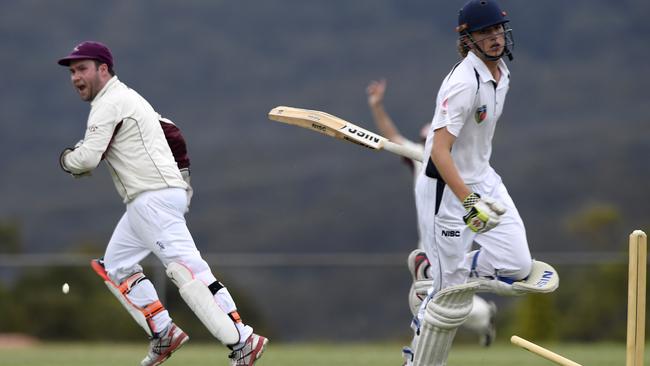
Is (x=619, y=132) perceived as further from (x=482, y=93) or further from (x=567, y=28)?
(x=482, y=93)

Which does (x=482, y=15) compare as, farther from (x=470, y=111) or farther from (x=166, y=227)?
(x=166, y=227)

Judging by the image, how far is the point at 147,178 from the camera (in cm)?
682

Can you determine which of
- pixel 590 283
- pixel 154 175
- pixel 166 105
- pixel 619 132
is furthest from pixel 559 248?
pixel 154 175

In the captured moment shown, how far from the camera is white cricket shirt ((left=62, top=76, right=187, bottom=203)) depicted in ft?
22.1

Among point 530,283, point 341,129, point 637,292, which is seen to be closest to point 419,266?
point 341,129

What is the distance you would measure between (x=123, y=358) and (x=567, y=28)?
39605 mm

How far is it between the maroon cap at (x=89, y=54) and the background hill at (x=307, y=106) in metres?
28.5

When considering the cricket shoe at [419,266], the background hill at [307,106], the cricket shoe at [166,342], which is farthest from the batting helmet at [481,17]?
the background hill at [307,106]

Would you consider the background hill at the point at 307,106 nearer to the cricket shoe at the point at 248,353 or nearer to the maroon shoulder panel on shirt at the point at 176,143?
the maroon shoulder panel on shirt at the point at 176,143

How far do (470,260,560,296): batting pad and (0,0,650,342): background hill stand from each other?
1126 inches

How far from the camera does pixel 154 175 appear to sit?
22.4ft

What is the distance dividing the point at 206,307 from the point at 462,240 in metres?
1.46

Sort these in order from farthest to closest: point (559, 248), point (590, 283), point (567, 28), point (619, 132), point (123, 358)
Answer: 1. point (567, 28)
2. point (619, 132)
3. point (559, 248)
4. point (590, 283)
5. point (123, 358)

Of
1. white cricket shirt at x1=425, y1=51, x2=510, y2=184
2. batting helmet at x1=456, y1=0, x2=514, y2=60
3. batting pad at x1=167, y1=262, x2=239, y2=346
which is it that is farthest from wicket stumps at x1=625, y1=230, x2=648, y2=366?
batting pad at x1=167, y1=262, x2=239, y2=346
